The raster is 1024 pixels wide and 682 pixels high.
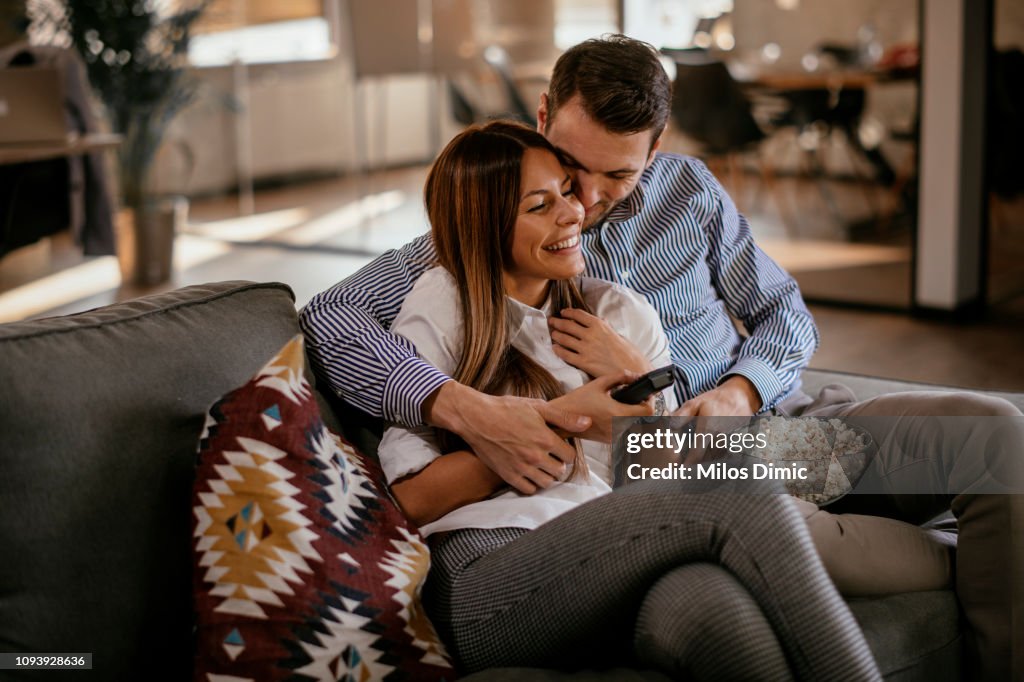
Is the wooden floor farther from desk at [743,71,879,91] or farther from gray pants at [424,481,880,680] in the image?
gray pants at [424,481,880,680]

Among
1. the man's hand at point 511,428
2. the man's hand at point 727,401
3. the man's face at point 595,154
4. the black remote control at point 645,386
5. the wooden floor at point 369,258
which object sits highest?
the man's face at point 595,154

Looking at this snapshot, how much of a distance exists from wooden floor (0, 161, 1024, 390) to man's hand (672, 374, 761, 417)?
79.2 inches

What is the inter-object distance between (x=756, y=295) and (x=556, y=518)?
83 centimetres

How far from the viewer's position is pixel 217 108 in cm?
721

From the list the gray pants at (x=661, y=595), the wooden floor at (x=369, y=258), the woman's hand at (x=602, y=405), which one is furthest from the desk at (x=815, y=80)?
the gray pants at (x=661, y=595)

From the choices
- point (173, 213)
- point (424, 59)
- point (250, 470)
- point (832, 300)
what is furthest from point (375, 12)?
point (250, 470)

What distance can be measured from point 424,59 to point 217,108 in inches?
82.4

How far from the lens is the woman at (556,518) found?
1263 millimetres

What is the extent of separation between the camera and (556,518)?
4.70 ft

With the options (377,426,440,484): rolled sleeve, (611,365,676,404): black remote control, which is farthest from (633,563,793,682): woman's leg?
(377,426,440,484): rolled sleeve

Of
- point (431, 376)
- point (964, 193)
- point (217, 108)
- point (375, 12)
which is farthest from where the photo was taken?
point (217, 108)

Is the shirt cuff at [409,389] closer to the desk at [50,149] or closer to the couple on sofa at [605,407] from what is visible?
the couple on sofa at [605,407]

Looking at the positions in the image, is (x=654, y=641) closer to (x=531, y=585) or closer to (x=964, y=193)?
(x=531, y=585)

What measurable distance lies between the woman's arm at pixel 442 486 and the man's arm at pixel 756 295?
0.56 metres
